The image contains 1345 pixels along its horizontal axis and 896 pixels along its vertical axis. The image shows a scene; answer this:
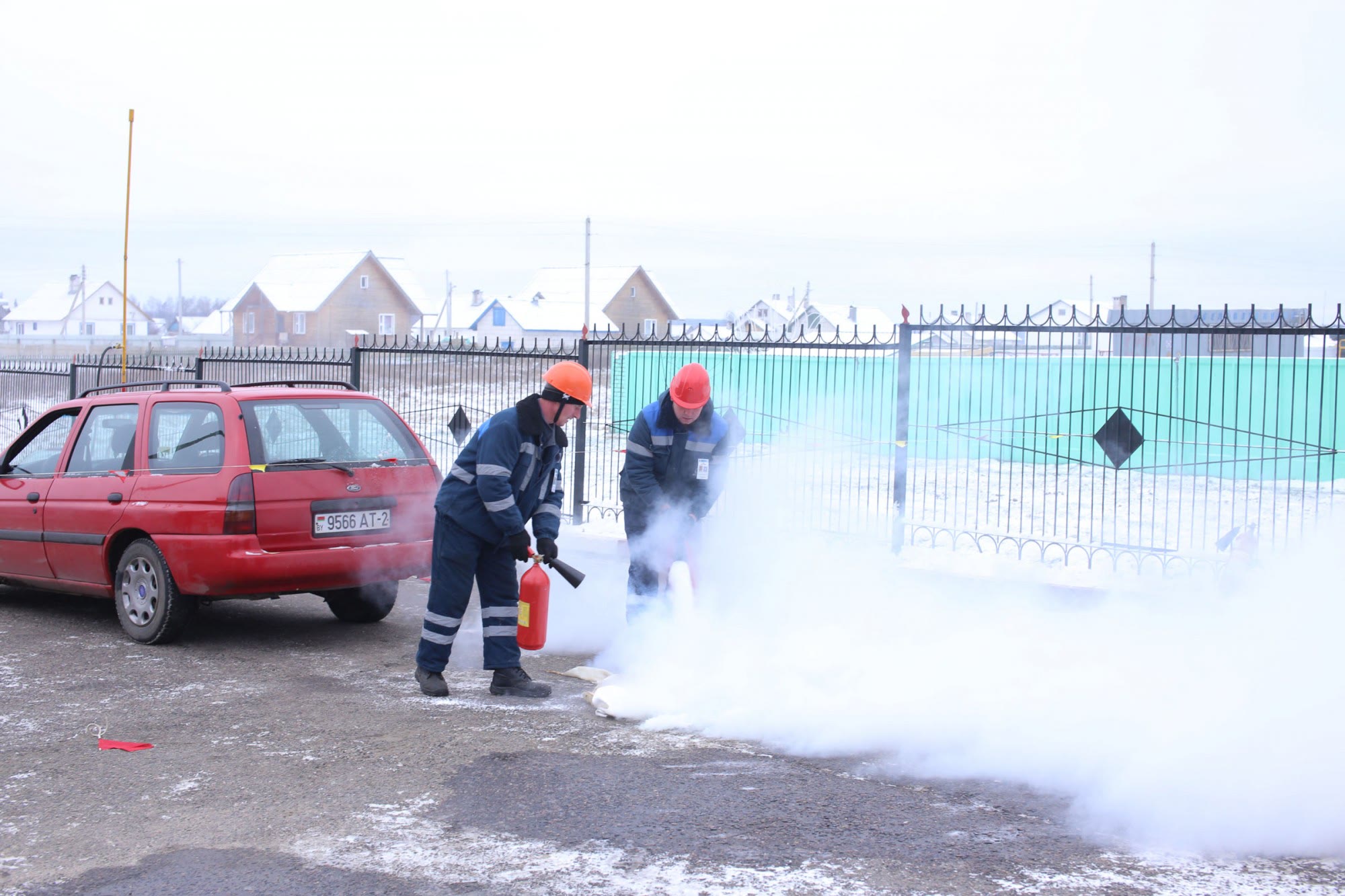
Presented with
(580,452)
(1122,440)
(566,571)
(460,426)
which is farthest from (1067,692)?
(460,426)

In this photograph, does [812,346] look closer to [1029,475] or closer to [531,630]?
[531,630]

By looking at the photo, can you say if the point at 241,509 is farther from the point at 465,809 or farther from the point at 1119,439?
the point at 1119,439

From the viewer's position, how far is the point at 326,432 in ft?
23.2

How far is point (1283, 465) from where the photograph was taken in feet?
47.7

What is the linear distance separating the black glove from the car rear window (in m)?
1.75

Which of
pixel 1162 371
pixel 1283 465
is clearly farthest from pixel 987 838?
pixel 1162 371

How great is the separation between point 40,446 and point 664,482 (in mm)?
4221

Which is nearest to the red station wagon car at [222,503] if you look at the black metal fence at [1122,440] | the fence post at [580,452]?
the fence post at [580,452]

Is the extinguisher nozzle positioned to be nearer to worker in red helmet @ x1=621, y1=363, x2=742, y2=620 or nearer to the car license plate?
worker in red helmet @ x1=621, y1=363, x2=742, y2=620

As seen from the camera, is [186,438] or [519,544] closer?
[519,544]

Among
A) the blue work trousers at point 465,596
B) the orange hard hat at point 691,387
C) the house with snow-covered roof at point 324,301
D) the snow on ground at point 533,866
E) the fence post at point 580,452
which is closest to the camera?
the snow on ground at point 533,866

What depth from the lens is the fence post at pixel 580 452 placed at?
11195 mm

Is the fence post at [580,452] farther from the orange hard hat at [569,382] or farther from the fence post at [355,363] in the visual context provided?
the orange hard hat at [569,382]

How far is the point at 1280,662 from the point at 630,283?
6341cm
